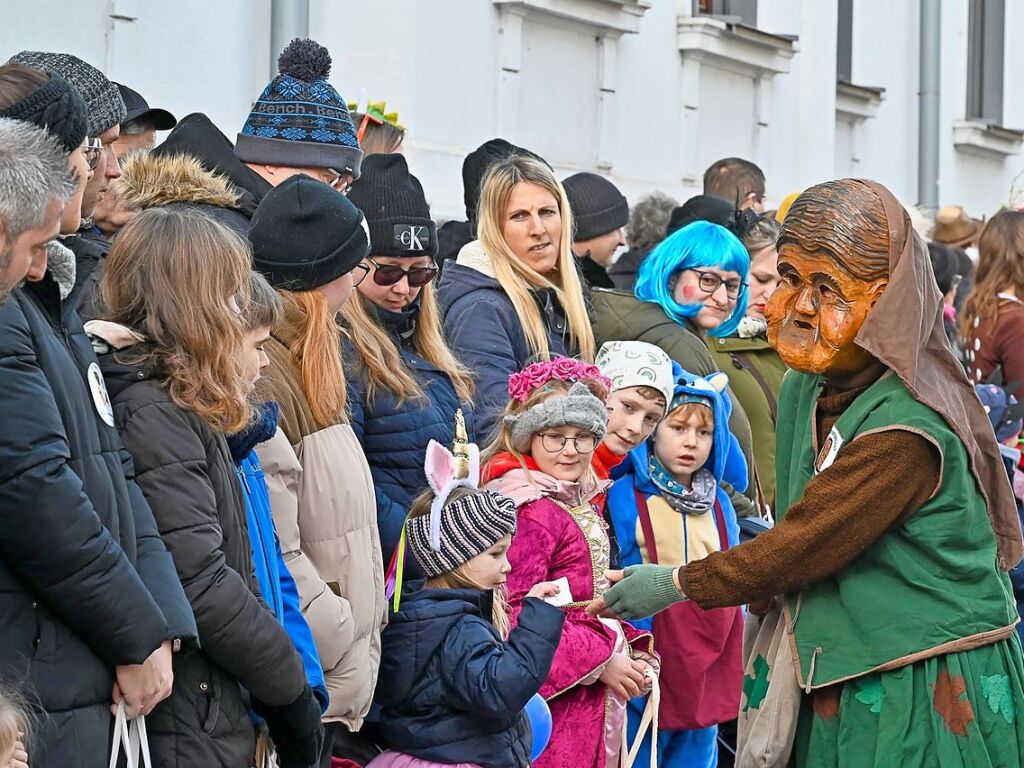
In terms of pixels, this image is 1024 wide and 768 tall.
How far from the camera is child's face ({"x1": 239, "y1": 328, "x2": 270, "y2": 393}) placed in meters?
3.34

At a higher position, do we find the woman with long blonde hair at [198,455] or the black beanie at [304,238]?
the black beanie at [304,238]

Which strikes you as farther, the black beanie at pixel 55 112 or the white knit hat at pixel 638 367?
the white knit hat at pixel 638 367

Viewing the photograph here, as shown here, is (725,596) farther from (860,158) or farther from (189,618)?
(860,158)

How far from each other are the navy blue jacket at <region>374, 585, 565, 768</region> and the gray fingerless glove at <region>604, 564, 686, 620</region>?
0.21 metres

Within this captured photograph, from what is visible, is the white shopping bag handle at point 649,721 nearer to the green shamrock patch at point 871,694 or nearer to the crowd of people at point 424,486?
the crowd of people at point 424,486

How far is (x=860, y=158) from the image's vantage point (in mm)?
14336

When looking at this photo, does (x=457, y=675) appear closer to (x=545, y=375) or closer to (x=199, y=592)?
(x=199, y=592)

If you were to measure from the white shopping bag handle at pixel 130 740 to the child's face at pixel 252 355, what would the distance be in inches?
27.7

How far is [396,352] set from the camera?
4.40 meters

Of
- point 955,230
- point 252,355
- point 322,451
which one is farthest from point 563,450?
point 955,230

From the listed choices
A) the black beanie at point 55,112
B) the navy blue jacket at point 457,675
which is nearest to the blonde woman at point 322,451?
the navy blue jacket at point 457,675

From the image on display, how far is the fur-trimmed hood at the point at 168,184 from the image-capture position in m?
4.07

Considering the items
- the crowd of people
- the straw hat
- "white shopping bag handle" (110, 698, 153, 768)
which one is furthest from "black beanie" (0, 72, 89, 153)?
the straw hat

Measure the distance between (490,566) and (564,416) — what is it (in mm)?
680
